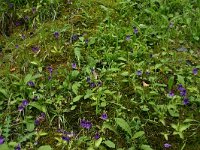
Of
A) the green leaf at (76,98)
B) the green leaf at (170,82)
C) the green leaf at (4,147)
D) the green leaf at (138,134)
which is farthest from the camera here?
the green leaf at (170,82)

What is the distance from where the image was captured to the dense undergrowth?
3.06 metres

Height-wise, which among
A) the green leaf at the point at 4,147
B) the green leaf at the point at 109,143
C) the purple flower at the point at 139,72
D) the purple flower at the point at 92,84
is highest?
the purple flower at the point at 139,72

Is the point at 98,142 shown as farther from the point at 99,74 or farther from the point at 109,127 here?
the point at 99,74

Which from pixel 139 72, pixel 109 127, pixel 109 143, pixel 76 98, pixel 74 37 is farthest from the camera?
pixel 74 37

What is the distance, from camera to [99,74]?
144 inches

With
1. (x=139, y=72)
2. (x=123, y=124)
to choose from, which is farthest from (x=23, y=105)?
(x=139, y=72)

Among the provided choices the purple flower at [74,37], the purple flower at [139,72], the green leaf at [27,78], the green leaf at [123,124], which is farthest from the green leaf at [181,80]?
the green leaf at [27,78]

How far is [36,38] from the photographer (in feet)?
13.9

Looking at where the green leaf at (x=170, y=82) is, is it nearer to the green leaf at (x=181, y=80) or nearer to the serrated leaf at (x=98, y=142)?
the green leaf at (x=181, y=80)

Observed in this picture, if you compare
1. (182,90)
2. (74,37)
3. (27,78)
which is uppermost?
(74,37)

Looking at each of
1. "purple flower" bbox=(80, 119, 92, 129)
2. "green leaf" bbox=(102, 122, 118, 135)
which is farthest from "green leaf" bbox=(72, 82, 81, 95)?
"green leaf" bbox=(102, 122, 118, 135)

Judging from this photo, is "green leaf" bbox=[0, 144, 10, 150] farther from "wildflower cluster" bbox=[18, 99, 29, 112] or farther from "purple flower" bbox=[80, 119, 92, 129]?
"purple flower" bbox=[80, 119, 92, 129]

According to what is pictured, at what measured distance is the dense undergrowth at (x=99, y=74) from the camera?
120 inches

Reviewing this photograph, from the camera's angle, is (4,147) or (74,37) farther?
(74,37)
